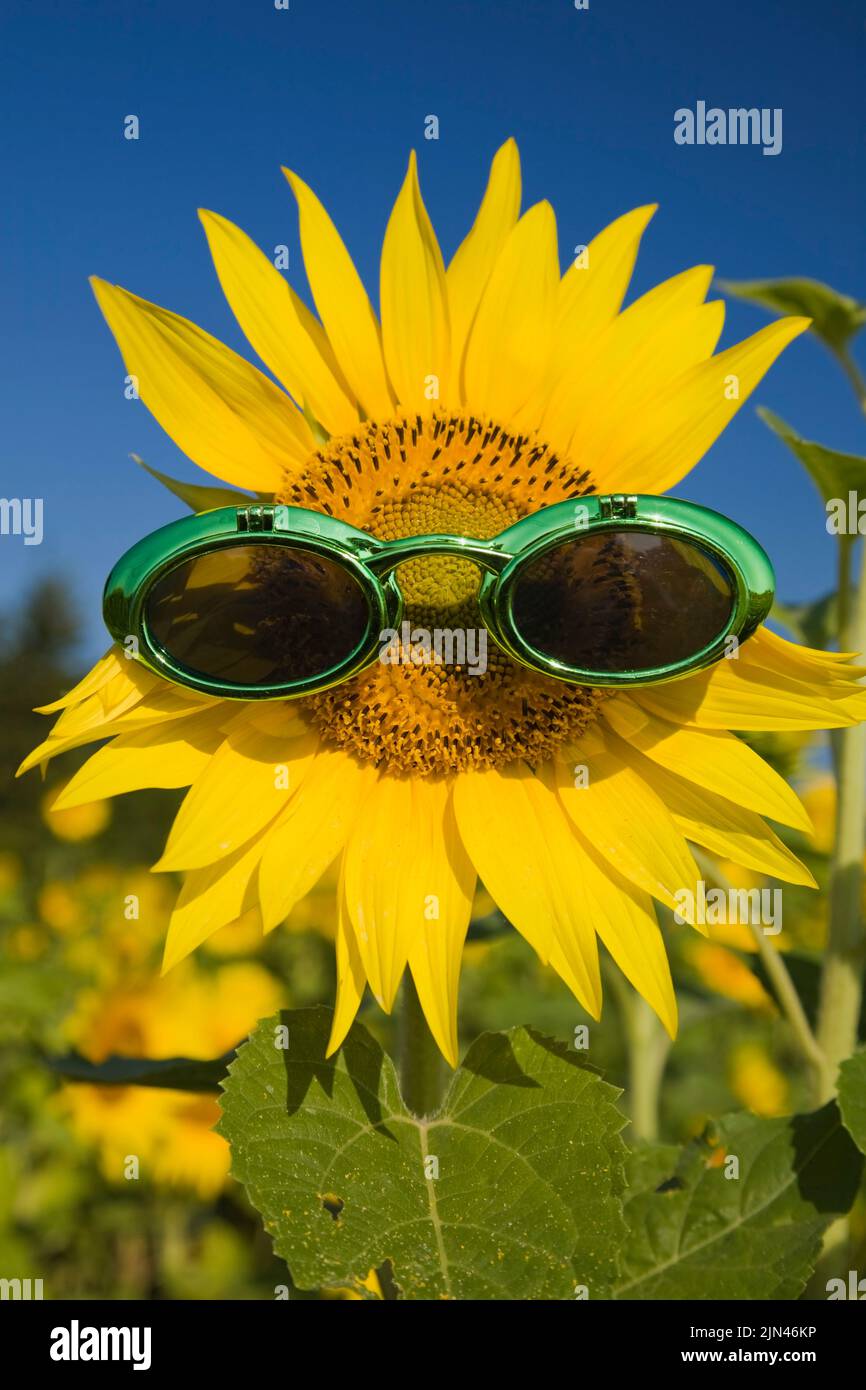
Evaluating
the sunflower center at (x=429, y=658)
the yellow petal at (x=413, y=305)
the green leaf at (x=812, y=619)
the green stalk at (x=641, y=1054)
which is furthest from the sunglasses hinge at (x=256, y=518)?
the green stalk at (x=641, y=1054)

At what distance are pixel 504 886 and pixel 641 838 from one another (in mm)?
132

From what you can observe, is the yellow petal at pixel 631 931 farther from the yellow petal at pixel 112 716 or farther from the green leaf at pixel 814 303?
the green leaf at pixel 814 303

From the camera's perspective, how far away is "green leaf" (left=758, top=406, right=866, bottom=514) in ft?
3.85

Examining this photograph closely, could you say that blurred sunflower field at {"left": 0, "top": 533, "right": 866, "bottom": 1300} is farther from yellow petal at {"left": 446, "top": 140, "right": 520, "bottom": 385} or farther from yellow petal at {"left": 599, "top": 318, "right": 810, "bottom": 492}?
yellow petal at {"left": 446, "top": 140, "right": 520, "bottom": 385}

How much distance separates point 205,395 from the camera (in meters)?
1.02

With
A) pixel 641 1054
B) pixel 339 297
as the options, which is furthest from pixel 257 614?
pixel 641 1054

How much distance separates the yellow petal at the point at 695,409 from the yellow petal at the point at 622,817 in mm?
263

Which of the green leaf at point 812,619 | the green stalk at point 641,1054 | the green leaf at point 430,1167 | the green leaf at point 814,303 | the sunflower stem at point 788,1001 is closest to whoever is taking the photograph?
the green leaf at point 430,1167

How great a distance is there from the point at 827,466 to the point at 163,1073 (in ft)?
3.12

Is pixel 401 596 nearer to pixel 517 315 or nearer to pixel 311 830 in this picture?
pixel 311 830

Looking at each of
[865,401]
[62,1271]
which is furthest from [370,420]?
[62,1271]

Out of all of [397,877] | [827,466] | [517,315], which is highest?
[517,315]

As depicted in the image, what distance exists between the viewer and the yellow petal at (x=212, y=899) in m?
0.90

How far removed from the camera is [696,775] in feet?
3.24
